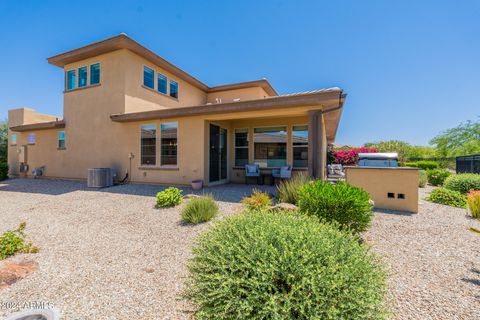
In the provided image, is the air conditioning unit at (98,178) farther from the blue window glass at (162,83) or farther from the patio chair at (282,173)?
the patio chair at (282,173)

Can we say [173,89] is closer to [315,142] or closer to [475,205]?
[315,142]

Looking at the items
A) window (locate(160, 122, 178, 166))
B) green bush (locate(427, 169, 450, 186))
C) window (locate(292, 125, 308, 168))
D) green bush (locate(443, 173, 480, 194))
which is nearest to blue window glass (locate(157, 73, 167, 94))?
window (locate(160, 122, 178, 166))

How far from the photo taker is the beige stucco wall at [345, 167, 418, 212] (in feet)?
19.8

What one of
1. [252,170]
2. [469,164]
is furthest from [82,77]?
[469,164]

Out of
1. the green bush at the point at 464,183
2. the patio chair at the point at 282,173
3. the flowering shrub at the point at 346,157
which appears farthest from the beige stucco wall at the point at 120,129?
the flowering shrub at the point at 346,157

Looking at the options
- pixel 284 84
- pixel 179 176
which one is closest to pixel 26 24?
pixel 179 176

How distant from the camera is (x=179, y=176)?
976cm

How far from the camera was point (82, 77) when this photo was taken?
12.3 m

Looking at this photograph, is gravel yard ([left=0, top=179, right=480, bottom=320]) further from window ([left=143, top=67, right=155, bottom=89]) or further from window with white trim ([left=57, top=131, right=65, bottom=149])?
window ([left=143, top=67, right=155, bottom=89])

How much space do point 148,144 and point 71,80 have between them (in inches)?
285

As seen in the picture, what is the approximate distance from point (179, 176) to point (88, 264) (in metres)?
6.49

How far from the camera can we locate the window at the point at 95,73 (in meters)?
11.7

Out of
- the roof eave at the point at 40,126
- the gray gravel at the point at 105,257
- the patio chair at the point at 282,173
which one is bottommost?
the gray gravel at the point at 105,257

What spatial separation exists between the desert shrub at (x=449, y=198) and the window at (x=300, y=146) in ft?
16.0
